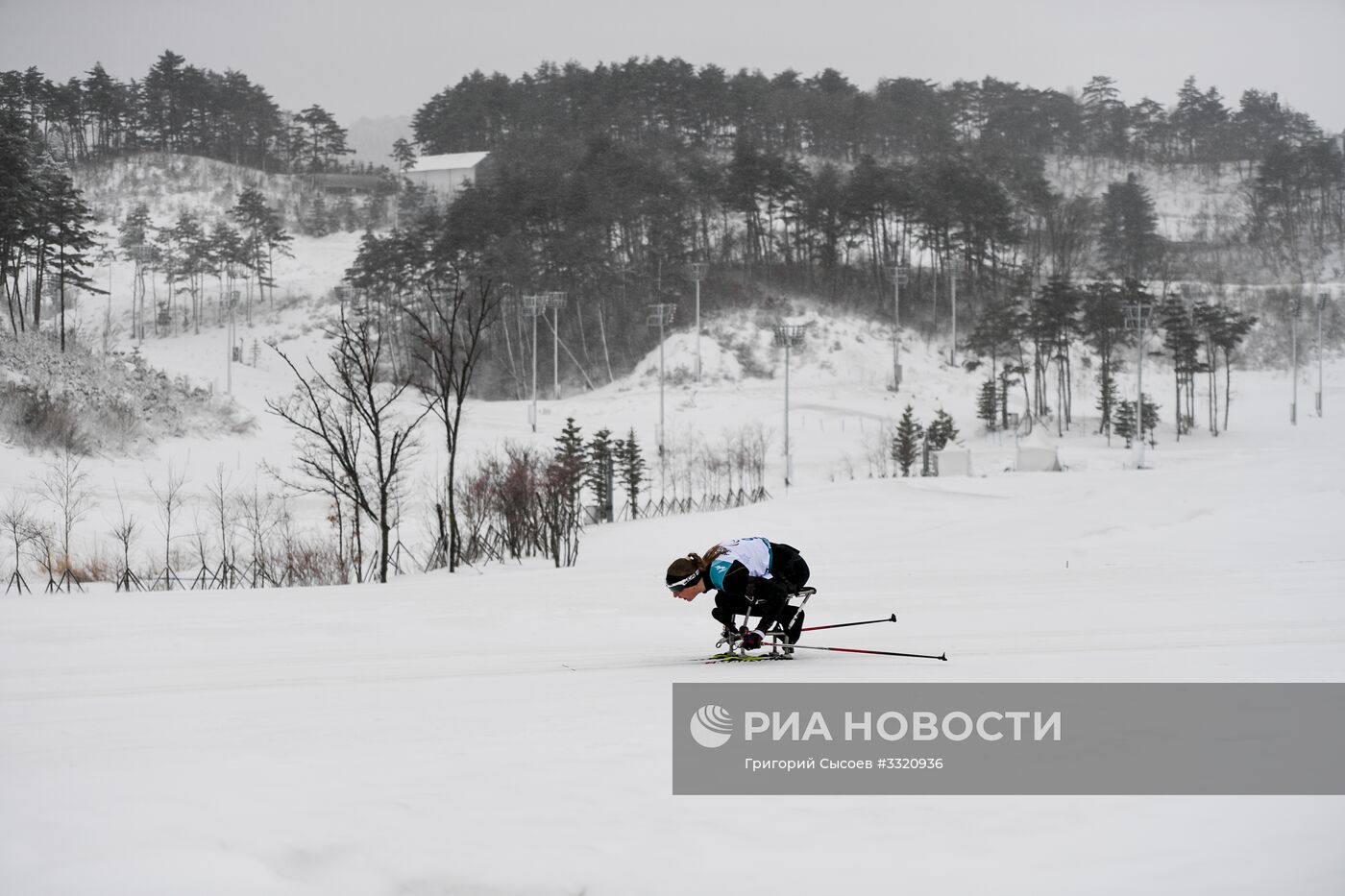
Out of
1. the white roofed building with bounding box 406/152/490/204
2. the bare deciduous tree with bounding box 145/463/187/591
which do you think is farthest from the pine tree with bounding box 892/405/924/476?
the white roofed building with bounding box 406/152/490/204

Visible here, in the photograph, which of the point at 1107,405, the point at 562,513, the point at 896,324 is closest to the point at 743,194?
the point at 896,324

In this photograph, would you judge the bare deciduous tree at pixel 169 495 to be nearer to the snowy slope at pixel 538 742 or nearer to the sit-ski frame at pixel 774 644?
the snowy slope at pixel 538 742

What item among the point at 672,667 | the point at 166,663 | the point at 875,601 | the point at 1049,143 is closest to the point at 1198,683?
the point at 672,667

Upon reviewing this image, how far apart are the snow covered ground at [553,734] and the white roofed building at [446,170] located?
95.5m

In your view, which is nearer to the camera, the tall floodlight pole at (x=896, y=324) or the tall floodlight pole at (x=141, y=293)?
the tall floodlight pole at (x=896, y=324)

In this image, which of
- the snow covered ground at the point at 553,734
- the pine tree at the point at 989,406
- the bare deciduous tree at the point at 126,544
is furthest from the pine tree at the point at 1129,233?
the bare deciduous tree at the point at 126,544

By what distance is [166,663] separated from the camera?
11.1 m

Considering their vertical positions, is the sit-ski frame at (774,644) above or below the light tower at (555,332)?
below

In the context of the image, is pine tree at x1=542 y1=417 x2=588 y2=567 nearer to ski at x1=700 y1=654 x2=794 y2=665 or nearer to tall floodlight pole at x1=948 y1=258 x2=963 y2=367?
ski at x1=700 y1=654 x2=794 y2=665

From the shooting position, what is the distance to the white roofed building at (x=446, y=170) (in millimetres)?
112062

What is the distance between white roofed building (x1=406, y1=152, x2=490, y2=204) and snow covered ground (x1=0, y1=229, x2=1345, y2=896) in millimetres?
95483

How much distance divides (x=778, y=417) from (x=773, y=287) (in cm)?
2775

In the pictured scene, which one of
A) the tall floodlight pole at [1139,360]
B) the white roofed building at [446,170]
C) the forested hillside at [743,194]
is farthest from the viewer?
the white roofed building at [446,170]

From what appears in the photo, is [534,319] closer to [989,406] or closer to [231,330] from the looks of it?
[231,330]
